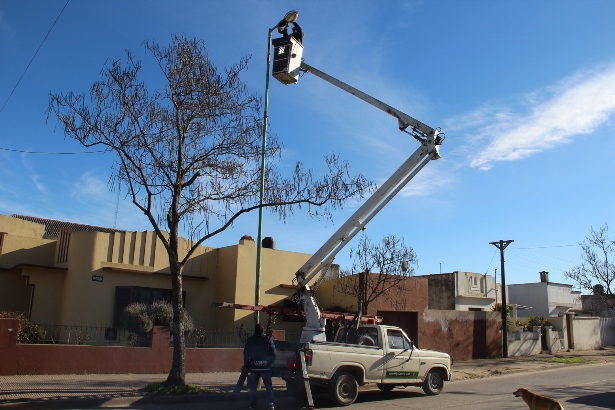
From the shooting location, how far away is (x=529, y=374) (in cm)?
2052

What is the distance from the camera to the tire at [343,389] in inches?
465

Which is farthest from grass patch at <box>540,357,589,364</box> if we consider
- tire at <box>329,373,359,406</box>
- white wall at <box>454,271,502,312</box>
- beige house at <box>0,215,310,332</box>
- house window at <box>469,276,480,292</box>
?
tire at <box>329,373,359,406</box>

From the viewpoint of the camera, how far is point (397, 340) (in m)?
13.5

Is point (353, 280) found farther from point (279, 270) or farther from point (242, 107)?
point (242, 107)

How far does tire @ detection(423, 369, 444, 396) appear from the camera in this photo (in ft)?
45.9

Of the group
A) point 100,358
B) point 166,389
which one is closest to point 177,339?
point 166,389

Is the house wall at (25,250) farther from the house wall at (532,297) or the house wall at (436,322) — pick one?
the house wall at (532,297)

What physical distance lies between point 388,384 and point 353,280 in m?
8.55

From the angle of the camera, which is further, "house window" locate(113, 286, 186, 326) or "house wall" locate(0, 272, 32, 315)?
"house wall" locate(0, 272, 32, 315)

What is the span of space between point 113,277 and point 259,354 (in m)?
10.8

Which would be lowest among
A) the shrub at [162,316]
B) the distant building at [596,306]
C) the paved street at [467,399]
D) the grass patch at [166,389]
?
the paved street at [467,399]

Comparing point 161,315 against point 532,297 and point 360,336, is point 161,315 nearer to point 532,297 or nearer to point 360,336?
point 360,336

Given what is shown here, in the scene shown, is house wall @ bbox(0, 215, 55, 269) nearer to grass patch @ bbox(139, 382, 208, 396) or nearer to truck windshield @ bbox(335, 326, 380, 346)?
grass patch @ bbox(139, 382, 208, 396)

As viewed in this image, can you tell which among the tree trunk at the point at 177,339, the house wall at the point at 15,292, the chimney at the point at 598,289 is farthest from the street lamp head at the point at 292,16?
the chimney at the point at 598,289
